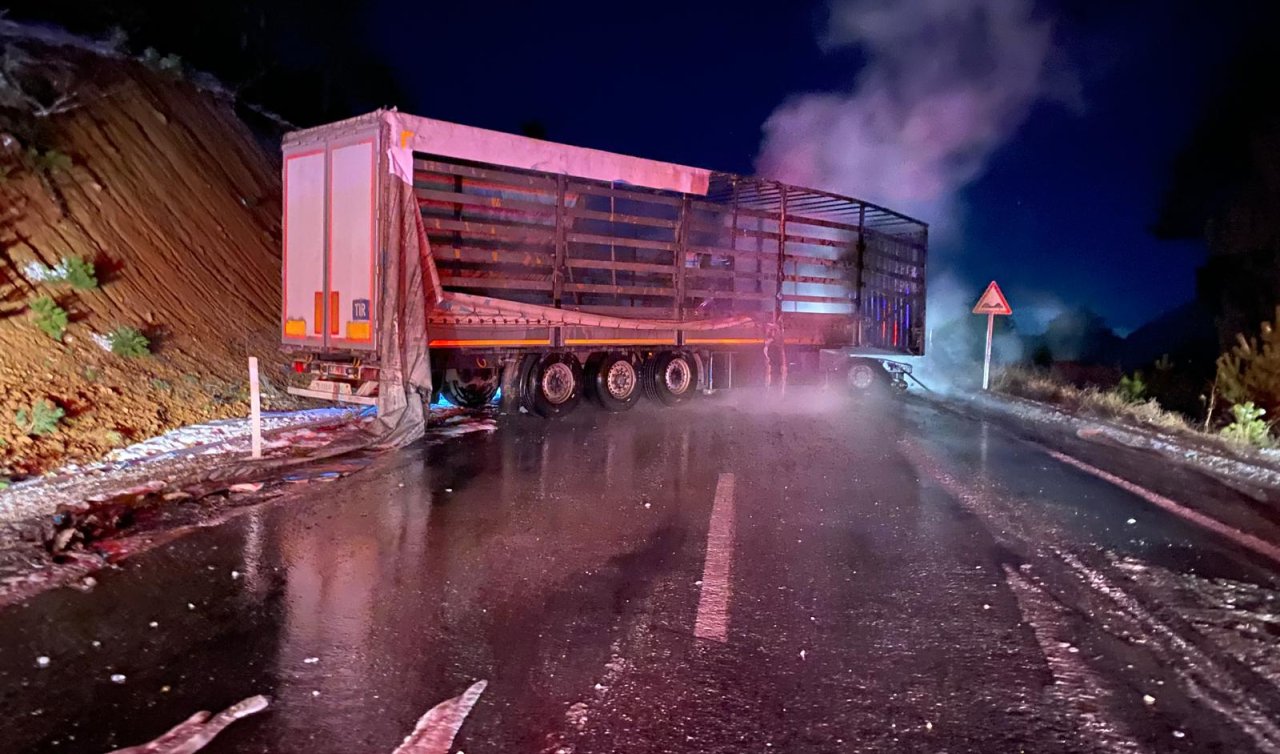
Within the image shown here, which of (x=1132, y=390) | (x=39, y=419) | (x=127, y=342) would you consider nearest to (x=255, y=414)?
(x=39, y=419)

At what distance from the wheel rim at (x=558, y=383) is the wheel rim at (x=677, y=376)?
197 centimetres

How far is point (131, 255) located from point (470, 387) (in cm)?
545

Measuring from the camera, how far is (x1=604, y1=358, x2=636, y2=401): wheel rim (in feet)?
43.4

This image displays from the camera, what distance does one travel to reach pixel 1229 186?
2541 centimetres

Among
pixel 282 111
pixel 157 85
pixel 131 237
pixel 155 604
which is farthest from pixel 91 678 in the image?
pixel 282 111

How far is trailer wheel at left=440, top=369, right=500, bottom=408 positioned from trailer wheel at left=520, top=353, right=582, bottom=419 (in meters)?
0.55

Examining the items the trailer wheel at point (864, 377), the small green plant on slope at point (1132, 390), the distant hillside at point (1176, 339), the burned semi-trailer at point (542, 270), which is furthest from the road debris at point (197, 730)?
the distant hillside at point (1176, 339)

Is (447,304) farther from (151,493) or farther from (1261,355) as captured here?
(1261,355)

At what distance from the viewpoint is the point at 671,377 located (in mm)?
14227

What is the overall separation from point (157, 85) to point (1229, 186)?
28196 mm

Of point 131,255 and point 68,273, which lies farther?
point 131,255

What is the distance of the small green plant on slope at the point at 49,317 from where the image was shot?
999 cm

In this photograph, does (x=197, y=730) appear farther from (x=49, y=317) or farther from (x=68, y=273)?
(x=68, y=273)

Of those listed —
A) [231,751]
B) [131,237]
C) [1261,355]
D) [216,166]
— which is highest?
[216,166]
